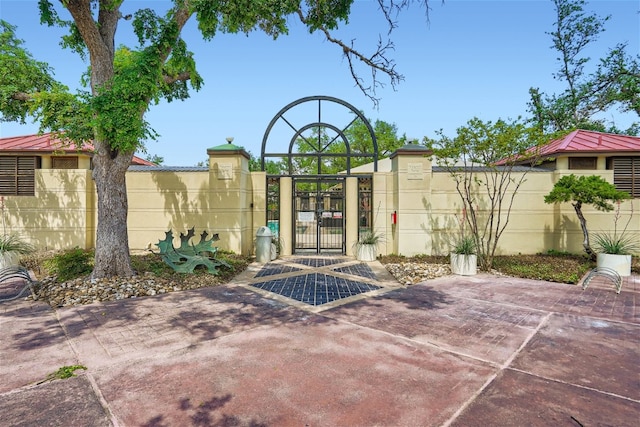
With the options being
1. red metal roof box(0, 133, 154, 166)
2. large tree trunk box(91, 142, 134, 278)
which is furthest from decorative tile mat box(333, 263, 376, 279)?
red metal roof box(0, 133, 154, 166)

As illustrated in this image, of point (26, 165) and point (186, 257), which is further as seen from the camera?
point (26, 165)

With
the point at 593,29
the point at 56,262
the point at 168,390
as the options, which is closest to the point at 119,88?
the point at 56,262

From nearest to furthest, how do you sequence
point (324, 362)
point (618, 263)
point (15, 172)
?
point (324, 362) < point (618, 263) < point (15, 172)

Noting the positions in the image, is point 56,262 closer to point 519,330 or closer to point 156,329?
point 156,329

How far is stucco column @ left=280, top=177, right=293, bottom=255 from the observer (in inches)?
411

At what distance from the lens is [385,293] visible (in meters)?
6.21

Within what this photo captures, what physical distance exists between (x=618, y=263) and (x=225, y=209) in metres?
9.52

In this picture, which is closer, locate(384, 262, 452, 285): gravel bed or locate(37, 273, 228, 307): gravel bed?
locate(37, 273, 228, 307): gravel bed

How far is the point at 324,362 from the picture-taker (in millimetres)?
3488

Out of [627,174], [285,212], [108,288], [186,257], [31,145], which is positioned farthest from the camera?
[285,212]

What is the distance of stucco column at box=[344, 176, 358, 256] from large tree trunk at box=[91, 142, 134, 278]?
19.4ft

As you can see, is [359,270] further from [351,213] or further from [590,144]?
[590,144]

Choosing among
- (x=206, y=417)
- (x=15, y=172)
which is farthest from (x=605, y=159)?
(x=15, y=172)

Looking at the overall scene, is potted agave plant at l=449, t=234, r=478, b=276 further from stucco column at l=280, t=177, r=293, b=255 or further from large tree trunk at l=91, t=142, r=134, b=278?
large tree trunk at l=91, t=142, r=134, b=278
